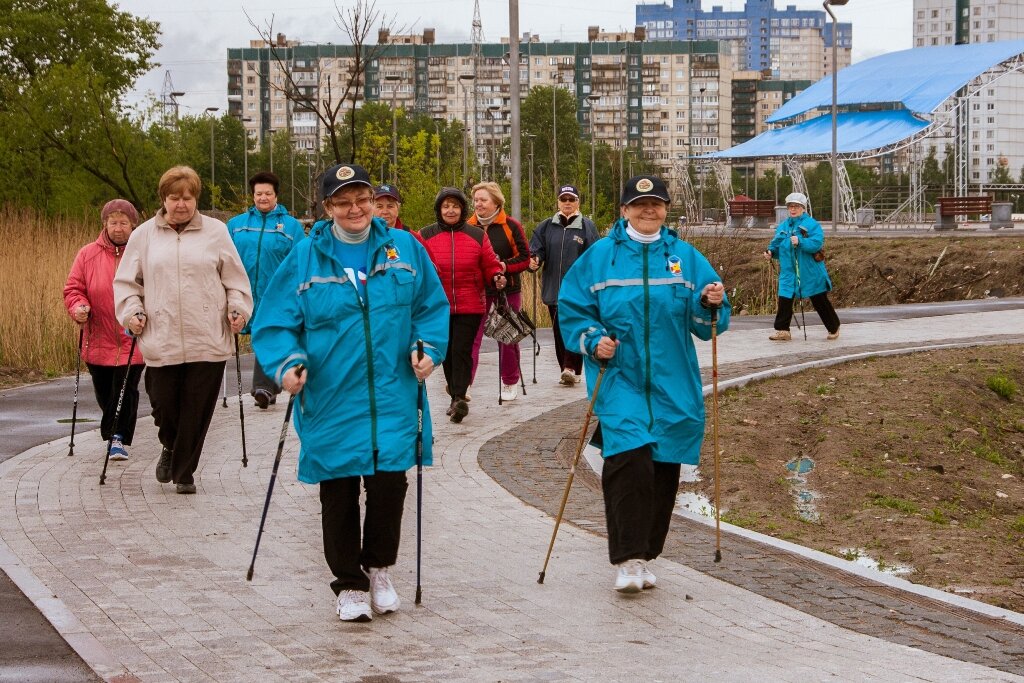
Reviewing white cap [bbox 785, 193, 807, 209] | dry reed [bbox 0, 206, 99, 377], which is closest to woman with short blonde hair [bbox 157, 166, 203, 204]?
dry reed [bbox 0, 206, 99, 377]

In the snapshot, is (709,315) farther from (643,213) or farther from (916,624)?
(916,624)

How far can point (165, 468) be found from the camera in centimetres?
963

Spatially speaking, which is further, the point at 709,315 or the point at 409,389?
the point at 709,315

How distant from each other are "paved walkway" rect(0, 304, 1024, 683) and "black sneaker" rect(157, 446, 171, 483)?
0.10 meters

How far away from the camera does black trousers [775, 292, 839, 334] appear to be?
19.4 meters

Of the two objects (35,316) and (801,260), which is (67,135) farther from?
(801,260)

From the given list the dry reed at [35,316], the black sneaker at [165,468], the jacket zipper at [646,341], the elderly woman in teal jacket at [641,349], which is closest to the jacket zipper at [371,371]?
the elderly woman in teal jacket at [641,349]

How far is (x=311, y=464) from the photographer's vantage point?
6.24 m

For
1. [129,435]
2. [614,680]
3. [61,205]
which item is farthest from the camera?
[61,205]

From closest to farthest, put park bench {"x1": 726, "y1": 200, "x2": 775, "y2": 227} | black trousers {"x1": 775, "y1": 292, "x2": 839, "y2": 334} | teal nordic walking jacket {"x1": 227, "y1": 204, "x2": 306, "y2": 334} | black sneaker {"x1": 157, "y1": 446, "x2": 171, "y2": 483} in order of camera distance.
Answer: black sneaker {"x1": 157, "y1": 446, "x2": 171, "y2": 483} → teal nordic walking jacket {"x1": 227, "y1": 204, "x2": 306, "y2": 334} → black trousers {"x1": 775, "y1": 292, "x2": 839, "y2": 334} → park bench {"x1": 726, "y1": 200, "x2": 775, "y2": 227}

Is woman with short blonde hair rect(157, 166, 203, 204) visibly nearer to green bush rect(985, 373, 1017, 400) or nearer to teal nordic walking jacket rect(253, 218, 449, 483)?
teal nordic walking jacket rect(253, 218, 449, 483)

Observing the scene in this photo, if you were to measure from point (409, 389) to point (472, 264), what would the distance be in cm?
620

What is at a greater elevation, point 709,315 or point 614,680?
point 709,315

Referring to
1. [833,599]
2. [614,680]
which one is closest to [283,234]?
[833,599]
